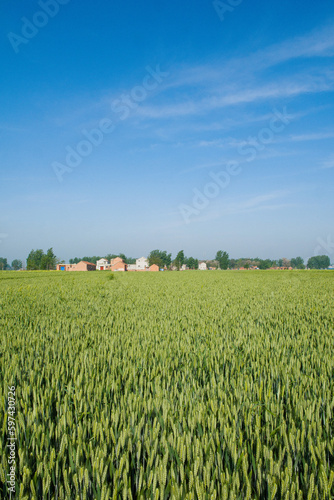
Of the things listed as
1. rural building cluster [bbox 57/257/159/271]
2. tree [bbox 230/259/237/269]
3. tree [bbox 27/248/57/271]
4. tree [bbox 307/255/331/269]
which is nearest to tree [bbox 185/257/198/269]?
rural building cluster [bbox 57/257/159/271]

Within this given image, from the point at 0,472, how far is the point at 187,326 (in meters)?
3.37

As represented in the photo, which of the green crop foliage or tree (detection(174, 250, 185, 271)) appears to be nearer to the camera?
the green crop foliage

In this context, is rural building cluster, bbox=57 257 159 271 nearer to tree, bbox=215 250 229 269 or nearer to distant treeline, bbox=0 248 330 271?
distant treeline, bbox=0 248 330 271

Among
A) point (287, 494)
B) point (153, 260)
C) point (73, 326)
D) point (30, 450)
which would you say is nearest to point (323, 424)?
point (287, 494)

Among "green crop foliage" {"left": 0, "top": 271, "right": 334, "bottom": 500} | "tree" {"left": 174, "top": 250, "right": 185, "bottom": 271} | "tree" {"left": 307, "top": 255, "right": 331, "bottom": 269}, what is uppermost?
"tree" {"left": 174, "top": 250, "right": 185, "bottom": 271}

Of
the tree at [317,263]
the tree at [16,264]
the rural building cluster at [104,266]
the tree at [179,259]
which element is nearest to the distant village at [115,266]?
the rural building cluster at [104,266]

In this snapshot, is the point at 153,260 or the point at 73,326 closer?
the point at 73,326

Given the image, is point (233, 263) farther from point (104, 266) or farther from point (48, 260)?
point (48, 260)

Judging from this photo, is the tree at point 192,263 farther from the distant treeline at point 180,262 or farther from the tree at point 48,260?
the tree at point 48,260

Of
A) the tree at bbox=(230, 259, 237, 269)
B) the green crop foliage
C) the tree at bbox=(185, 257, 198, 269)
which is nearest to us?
the green crop foliage

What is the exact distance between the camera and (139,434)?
152cm

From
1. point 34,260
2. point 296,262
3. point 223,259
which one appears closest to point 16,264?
point 34,260

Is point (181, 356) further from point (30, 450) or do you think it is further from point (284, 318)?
point (284, 318)

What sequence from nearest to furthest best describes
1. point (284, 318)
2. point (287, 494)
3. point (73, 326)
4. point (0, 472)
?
point (287, 494)
point (0, 472)
point (73, 326)
point (284, 318)
